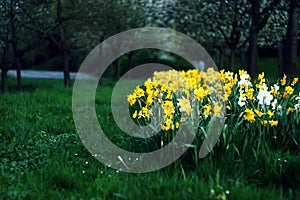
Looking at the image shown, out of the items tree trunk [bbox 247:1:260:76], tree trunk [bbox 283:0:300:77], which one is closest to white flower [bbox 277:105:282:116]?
tree trunk [bbox 283:0:300:77]

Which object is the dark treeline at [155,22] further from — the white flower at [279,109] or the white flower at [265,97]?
the white flower at [265,97]

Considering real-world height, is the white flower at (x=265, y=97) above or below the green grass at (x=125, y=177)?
above

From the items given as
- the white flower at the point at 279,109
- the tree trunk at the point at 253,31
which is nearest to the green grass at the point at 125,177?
the white flower at the point at 279,109

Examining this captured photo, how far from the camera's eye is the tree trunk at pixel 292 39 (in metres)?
9.28

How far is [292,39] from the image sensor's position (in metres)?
9.43

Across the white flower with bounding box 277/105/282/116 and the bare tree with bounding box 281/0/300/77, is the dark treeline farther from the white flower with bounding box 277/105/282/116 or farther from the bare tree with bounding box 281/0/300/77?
the white flower with bounding box 277/105/282/116

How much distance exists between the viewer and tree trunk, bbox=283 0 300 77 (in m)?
9.28

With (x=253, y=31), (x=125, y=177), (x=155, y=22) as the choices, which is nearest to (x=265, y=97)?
(x=125, y=177)

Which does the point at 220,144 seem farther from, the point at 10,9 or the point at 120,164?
the point at 10,9

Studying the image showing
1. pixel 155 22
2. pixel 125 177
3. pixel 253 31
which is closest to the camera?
pixel 125 177

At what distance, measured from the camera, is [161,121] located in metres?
4.73

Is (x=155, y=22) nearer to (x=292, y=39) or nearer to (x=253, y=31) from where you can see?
(x=253, y=31)

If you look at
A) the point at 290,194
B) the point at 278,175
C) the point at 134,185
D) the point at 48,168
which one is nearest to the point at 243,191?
the point at 290,194

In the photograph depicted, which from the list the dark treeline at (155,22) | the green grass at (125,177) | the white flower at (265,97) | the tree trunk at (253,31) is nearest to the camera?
the green grass at (125,177)
